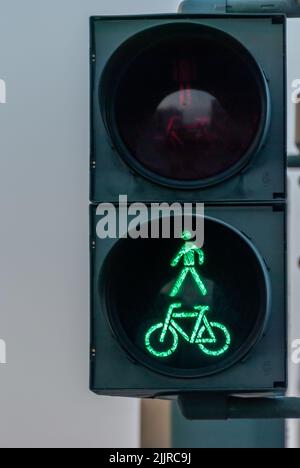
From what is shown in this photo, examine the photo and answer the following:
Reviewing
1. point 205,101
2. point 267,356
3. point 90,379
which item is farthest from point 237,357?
point 205,101

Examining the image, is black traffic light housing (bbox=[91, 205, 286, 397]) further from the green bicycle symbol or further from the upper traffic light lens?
the upper traffic light lens

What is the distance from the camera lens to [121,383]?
17.9 feet

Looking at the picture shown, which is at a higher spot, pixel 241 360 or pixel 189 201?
pixel 189 201

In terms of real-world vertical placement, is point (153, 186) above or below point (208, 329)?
above

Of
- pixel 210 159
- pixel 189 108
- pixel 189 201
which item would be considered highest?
pixel 189 108

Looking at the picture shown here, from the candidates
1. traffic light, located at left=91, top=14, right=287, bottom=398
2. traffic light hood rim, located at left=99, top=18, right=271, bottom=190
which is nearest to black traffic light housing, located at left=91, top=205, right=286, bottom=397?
traffic light, located at left=91, top=14, right=287, bottom=398

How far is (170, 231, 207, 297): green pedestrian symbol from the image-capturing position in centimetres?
555

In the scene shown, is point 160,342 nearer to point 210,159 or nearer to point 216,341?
point 216,341

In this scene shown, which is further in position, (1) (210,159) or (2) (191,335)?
(1) (210,159)

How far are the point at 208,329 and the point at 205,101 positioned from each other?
731mm

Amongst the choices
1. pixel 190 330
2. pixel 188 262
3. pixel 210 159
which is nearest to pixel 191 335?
pixel 190 330

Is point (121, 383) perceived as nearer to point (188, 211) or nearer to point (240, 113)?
point (188, 211)

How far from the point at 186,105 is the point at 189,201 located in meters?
0.35

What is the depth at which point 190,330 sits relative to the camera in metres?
5.49
